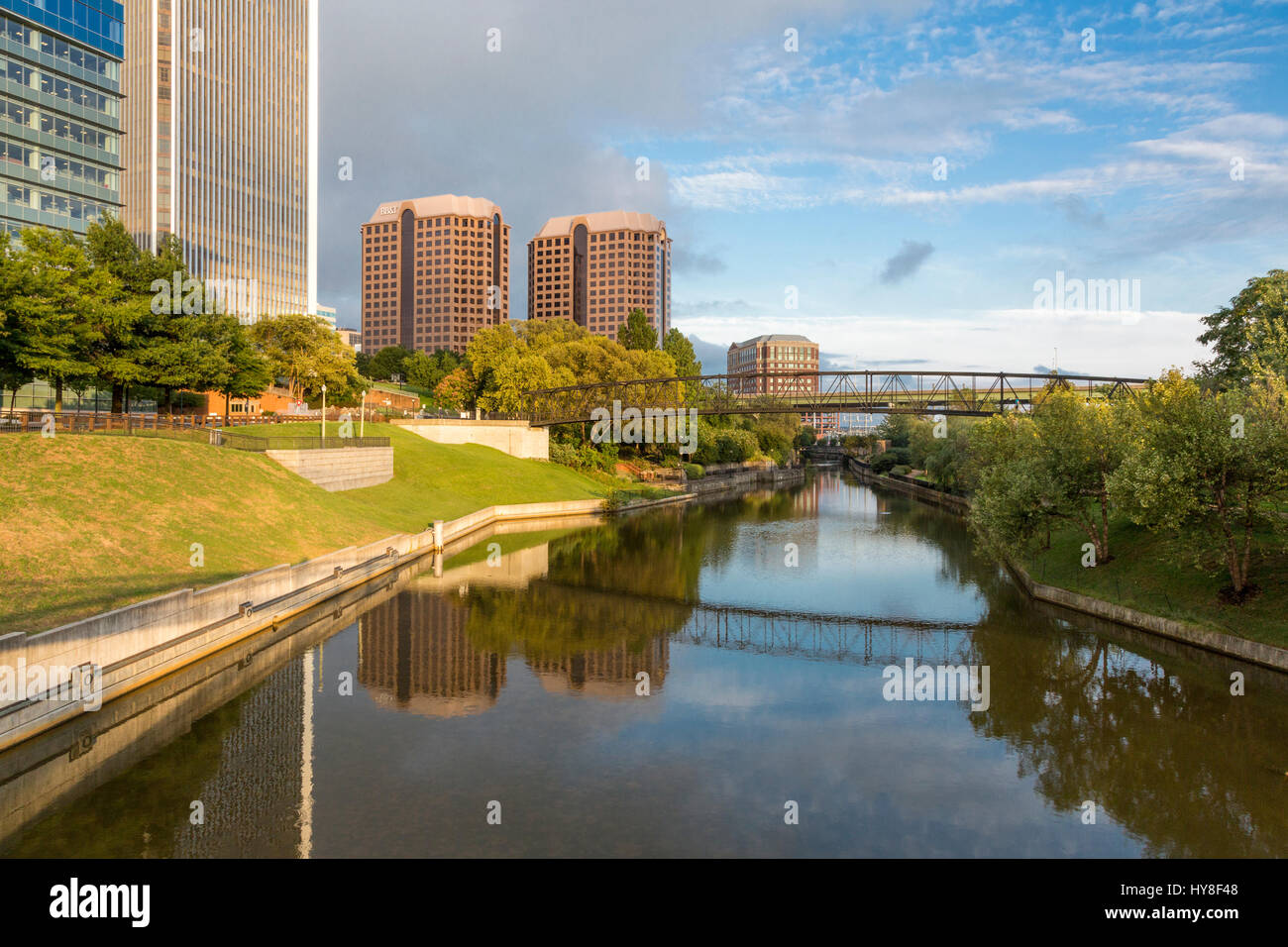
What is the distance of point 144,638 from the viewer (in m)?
23.2

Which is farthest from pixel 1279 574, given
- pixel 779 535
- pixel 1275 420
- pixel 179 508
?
pixel 179 508

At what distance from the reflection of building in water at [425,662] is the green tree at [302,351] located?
43.5m

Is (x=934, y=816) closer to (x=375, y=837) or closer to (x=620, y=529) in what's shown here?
(x=375, y=837)

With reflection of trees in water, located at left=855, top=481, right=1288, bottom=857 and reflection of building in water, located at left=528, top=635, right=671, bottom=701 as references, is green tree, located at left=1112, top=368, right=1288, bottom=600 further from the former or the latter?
reflection of building in water, located at left=528, top=635, right=671, bottom=701

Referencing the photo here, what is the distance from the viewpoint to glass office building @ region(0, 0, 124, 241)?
73.4 metres

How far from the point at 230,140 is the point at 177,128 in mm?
11154

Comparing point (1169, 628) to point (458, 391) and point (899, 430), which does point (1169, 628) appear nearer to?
point (458, 391)

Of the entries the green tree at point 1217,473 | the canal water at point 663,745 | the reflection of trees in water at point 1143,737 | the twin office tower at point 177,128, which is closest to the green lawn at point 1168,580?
the green tree at point 1217,473

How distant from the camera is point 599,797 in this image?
1736 centimetres

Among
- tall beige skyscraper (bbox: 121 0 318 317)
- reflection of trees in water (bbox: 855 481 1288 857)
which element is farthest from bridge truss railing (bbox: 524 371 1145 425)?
tall beige skyscraper (bbox: 121 0 318 317)

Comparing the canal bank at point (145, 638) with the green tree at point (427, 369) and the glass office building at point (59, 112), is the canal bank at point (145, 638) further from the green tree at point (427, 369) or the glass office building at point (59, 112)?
the green tree at point (427, 369)

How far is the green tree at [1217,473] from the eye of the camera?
2741 cm
